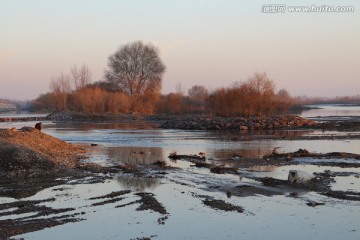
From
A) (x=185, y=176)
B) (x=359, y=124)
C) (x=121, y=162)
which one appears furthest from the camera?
(x=359, y=124)

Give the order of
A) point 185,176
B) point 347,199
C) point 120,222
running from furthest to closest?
point 185,176, point 347,199, point 120,222

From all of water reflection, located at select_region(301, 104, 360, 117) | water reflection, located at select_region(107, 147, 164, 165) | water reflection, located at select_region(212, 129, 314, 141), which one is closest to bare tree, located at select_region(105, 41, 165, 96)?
water reflection, located at select_region(301, 104, 360, 117)

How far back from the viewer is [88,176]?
60.5 feet

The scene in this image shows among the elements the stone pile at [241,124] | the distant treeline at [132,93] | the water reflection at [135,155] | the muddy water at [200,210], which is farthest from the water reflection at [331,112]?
the muddy water at [200,210]

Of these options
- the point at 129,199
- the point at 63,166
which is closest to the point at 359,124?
the point at 63,166

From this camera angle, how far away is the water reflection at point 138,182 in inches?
628

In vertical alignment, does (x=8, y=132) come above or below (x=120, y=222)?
above

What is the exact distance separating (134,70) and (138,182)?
80.5 m

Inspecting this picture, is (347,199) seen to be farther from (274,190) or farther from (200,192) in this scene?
(200,192)

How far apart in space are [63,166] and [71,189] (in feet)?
16.1

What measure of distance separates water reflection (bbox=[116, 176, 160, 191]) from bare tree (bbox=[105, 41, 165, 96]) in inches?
3059

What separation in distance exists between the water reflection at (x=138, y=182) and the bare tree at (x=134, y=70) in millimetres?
77695

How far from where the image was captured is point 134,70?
96188 millimetres

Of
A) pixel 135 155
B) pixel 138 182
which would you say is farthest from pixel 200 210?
pixel 135 155
